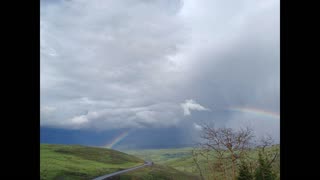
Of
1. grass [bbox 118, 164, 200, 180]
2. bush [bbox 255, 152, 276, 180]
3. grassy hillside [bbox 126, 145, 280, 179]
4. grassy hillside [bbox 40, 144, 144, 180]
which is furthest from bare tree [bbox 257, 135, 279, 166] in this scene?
grassy hillside [bbox 40, 144, 144, 180]

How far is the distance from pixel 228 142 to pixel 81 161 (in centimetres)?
344

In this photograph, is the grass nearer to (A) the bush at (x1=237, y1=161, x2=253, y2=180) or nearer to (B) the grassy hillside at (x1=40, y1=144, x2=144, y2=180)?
(B) the grassy hillside at (x1=40, y1=144, x2=144, y2=180)

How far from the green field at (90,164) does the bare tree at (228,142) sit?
71cm

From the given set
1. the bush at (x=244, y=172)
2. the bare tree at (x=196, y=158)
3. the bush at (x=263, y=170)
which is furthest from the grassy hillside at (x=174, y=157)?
the bush at (x=263, y=170)

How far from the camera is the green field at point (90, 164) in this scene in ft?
16.8

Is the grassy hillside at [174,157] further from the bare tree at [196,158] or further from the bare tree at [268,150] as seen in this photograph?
the bare tree at [268,150]

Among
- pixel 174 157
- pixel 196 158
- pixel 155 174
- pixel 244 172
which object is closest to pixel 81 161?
pixel 155 174

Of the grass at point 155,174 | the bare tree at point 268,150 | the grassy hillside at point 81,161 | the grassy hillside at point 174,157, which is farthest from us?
the grassy hillside at point 81,161
